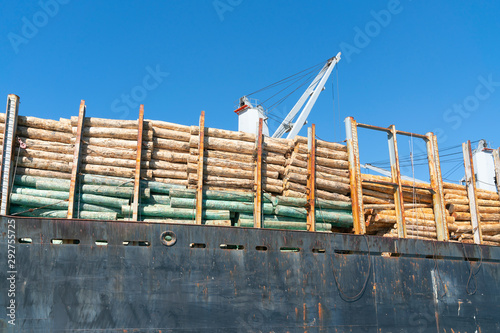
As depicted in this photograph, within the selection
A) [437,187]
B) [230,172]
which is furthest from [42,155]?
[437,187]

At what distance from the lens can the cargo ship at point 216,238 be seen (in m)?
10.1

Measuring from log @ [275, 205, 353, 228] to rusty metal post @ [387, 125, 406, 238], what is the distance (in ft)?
5.72

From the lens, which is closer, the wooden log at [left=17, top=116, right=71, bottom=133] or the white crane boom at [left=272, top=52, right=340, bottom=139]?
the wooden log at [left=17, top=116, right=71, bottom=133]

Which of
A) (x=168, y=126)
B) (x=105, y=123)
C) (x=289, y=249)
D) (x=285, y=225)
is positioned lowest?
(x=289, y=249)

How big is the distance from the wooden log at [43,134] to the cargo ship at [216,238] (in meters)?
0.03

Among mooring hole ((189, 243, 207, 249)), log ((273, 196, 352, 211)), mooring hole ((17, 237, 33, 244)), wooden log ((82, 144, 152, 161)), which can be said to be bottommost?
mooring hole ((189, 243, 207, 249))

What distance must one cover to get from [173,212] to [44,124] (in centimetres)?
445

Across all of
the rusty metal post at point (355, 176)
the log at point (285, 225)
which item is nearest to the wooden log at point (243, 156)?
the log at point (285, 225)

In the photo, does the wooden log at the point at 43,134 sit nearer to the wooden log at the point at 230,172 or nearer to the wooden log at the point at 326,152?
the wooden log at the point at 230,172

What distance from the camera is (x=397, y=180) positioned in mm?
15641

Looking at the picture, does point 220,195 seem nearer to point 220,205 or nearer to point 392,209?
point 220,205

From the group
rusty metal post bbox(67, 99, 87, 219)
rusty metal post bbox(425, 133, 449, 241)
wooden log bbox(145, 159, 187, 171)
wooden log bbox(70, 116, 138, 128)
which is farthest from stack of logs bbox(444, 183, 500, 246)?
rusty metal post bbox(67, 99, 87, 219)

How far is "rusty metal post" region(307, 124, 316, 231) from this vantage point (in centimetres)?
1382

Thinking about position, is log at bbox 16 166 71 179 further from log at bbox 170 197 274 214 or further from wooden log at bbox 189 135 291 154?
wooden log at bbox 189 135 291 154
